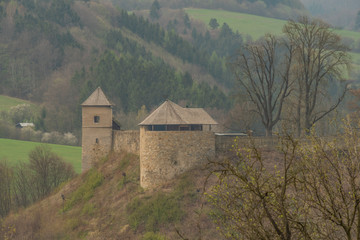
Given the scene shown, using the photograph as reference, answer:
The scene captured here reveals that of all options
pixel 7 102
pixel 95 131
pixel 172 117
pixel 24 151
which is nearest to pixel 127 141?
pixel 95 131

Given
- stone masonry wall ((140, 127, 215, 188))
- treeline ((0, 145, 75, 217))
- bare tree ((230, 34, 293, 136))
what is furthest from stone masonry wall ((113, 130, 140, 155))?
treeline ((0, 145, 75, 217))

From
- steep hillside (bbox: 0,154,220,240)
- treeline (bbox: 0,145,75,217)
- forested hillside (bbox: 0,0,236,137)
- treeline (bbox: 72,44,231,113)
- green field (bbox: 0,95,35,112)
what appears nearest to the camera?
steep hillside (bbox: 0,154,220,240)

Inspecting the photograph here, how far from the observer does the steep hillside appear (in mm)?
44812

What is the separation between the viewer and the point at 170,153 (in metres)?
47.8

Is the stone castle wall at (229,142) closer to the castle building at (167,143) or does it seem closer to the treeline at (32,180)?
the castle building at (167,143)

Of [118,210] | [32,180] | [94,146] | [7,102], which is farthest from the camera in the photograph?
[7,102]

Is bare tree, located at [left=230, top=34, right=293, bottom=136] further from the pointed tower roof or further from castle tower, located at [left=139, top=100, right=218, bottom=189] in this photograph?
the pointed tower roof

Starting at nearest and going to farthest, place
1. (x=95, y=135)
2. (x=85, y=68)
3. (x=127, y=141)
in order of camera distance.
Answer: (x=127, y=141)
(x=95, y=135)
(x=85, y=68)

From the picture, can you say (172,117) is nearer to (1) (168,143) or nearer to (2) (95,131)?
(1) (168,143)

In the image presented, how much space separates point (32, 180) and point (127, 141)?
23358 mm

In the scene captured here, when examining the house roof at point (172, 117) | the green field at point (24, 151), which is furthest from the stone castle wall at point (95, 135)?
the green field at point (24, 151)

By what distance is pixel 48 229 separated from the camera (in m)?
51.2

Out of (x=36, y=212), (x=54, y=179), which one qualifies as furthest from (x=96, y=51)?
(x=36, y=212)

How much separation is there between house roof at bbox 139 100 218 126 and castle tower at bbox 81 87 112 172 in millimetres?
9268
